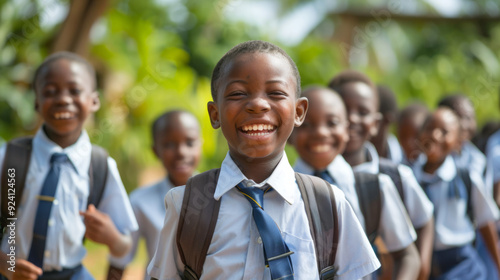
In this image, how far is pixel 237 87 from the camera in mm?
1812

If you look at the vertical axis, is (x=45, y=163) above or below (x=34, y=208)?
above

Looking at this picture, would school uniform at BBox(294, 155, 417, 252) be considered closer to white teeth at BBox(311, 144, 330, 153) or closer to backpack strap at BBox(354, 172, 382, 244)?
backpack strap at BBox(354, 172, 382, 244)

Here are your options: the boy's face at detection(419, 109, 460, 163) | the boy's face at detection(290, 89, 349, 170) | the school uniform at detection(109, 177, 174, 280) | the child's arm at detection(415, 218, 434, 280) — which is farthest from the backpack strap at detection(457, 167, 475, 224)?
the school uniform at detection(109, 177, 174, 280)

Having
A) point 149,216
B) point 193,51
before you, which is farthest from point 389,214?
point 193,51

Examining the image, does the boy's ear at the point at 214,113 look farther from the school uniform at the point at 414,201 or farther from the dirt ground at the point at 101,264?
the dirt ground at the point at 101,264

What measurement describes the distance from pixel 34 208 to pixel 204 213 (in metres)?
1.20

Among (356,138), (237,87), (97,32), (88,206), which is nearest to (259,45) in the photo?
(237,87)

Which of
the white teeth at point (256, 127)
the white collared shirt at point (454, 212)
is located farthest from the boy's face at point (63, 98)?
the white collared shirt at point (454, 212)

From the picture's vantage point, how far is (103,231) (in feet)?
8.68

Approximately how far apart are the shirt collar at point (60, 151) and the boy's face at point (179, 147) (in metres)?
0.80

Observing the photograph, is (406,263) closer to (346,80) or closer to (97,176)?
(346,80)

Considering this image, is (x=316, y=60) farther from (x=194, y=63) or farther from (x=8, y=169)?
(x=8, y=169)

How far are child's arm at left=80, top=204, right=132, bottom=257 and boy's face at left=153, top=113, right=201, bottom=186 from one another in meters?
0.79

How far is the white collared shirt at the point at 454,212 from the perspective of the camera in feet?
12.4
